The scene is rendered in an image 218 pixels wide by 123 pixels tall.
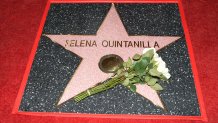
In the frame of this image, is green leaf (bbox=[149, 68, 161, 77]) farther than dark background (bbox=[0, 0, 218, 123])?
No

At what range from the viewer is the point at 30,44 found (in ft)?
5.49

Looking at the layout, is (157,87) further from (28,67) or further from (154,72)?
(28,67)

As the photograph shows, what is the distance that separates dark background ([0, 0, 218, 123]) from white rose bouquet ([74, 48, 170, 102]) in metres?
0.17

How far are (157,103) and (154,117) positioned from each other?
3.1 inches

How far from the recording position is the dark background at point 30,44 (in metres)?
1.40

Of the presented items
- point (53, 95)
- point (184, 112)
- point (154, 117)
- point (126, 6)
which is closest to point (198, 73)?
point (184, 112)

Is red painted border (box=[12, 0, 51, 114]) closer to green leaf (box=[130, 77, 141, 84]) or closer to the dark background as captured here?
the dark background

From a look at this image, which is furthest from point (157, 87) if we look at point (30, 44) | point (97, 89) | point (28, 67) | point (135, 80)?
point (30, 44)

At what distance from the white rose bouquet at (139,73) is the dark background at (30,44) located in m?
0.17

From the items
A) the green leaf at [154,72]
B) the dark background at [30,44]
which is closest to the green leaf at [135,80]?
the green leaf at [154,72]

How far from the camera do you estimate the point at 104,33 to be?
167cm

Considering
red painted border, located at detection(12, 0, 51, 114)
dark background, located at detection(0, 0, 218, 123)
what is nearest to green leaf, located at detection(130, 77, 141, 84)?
dark background, located at detection(0, 0, 218, 123)

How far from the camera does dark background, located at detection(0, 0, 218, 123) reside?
1.40 meters

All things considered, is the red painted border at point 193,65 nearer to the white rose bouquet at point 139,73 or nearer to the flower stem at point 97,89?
the white rose bouquet at point 139,73
